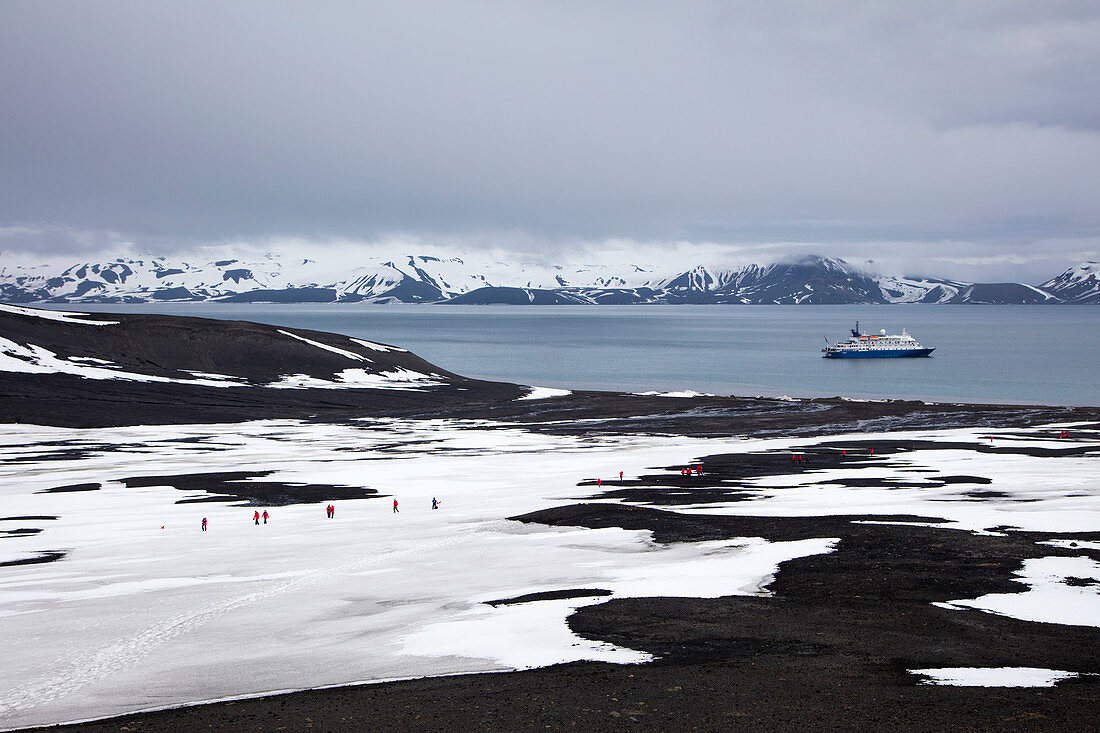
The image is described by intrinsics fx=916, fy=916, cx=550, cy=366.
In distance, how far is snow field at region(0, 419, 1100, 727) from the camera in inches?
625

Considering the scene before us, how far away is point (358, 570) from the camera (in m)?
24.0

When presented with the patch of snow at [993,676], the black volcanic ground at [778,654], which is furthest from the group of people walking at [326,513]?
the patch of snow at [993,676]

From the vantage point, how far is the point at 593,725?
12.6 m

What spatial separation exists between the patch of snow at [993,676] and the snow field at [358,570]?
11.5ft

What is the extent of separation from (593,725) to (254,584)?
Answer: 41.5 ft

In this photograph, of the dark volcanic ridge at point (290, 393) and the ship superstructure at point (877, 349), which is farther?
the ship superstructure at point (877, 349)

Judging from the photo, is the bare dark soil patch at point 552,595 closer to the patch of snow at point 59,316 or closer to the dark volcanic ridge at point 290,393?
the dark volcanic ridge at point 290,393

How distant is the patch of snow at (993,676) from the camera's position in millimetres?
13656

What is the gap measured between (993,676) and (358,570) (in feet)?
50.7

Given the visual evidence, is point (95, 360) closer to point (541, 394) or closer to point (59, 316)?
point (59, 316)

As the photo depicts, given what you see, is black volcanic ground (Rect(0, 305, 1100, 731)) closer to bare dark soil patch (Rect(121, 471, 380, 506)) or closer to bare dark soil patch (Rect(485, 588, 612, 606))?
bare dark soil patch (Rect(485, 588, 612, 606))

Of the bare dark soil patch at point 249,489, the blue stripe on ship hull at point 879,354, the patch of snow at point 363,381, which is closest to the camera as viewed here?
the bare dark soil patch at point 249,489

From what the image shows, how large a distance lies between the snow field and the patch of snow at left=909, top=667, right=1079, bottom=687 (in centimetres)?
350

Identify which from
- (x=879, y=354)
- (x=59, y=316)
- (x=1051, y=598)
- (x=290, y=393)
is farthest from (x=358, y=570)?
(x=879, y=354)
